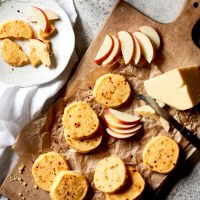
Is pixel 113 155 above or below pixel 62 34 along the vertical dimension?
below

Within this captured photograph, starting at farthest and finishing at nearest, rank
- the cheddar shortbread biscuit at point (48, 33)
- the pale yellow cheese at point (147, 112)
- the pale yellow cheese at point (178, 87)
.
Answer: the cheddar shortbread biscuit at point (48, 33)
the pale yellow cheese at point (147, 112)
the pale yellow cheese at point (178, 87)

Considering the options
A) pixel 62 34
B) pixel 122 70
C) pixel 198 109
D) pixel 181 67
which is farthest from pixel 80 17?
pixel 198 109

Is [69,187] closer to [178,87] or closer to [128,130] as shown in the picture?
[128,130]

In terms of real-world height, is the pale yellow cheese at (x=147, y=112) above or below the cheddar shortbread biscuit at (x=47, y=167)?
above

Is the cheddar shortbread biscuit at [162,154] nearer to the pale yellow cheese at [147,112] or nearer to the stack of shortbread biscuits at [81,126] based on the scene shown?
the pale yellow cheese at [147,112]

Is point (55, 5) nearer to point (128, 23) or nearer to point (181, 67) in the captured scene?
point (128, 23)

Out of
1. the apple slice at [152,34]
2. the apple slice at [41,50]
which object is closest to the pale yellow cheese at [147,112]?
the apple slice at [152,34]
